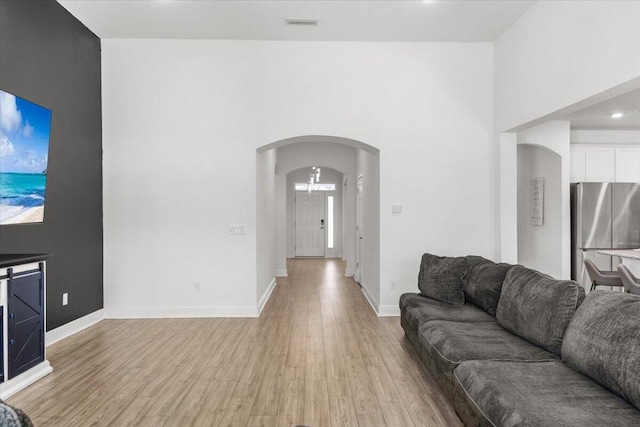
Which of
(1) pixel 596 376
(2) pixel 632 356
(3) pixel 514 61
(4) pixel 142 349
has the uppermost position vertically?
(3) pixel 514 61

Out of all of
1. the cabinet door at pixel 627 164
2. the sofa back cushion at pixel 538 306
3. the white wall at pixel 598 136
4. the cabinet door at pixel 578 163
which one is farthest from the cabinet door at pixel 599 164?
the sofa back cushion at pixel 538 306

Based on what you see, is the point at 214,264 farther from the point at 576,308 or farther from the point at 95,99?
the point at 576,308

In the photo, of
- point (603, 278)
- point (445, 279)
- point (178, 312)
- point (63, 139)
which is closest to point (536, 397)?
point (445, 279)

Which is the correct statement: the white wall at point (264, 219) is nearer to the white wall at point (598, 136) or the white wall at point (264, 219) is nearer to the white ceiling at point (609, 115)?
the white ceiling at point (609, 115)

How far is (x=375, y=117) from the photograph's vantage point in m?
5.28

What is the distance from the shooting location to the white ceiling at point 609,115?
509 cm

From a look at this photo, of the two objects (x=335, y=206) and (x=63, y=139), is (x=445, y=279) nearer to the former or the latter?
(x=63, y=139)

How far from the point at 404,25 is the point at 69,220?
14.4 feet

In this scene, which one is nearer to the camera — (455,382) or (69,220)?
(455,382)

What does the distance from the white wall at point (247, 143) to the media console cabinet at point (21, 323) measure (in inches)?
74.1

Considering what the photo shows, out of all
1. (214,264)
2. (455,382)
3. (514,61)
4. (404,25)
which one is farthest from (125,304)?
(514,61)

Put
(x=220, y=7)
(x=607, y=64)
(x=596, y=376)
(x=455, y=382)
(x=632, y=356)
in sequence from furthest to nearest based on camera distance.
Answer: (x=220, y=7) → (x=607, y=64) → (x=455, y=382) → (x=596, y=376) → (x=632, y=356)

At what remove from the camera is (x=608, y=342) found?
6.81 feet

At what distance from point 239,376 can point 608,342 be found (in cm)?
256
